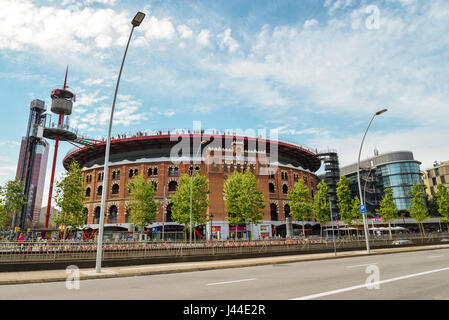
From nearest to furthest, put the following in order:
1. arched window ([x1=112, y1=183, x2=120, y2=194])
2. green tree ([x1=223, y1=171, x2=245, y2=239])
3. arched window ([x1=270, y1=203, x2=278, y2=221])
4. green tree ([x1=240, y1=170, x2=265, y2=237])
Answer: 1. green tree ([x1=240, y1=170, x2=265, y2=237])
2. green tree ([x1=223, y1=171, x2=245, y2=239])
3. arched window ([x1=112, y1=183, x2=120, y2=194])
4. arched window ([x1=270, y1=203, x2=278, y2=221])

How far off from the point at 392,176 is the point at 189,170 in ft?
245

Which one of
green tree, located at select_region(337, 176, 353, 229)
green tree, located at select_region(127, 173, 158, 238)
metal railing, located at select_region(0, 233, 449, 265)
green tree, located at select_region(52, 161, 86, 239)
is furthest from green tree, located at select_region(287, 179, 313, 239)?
green tree, located at select_region(52, 161, 86, 239)

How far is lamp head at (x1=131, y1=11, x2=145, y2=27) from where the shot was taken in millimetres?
13461

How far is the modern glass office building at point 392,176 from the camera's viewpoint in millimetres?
88250

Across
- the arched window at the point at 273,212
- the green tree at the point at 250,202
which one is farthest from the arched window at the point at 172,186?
the arched window at the point at 273,212

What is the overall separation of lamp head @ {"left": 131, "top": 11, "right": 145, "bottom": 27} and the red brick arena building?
121ft

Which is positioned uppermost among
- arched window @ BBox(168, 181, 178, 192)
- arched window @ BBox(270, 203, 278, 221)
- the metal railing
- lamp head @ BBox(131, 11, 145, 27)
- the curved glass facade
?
the curved glass facade

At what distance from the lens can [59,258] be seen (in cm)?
1478

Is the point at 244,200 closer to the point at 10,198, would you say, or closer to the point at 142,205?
the point at 142,205

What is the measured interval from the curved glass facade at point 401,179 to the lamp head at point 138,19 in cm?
9575

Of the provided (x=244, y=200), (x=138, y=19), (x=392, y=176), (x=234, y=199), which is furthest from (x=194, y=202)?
(x=392, y=176)

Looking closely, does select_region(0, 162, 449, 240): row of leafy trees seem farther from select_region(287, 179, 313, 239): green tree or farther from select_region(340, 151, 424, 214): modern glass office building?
select_region(340, 151, 424, 214): modern glass office building

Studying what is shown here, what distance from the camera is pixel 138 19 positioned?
13.7 meters
